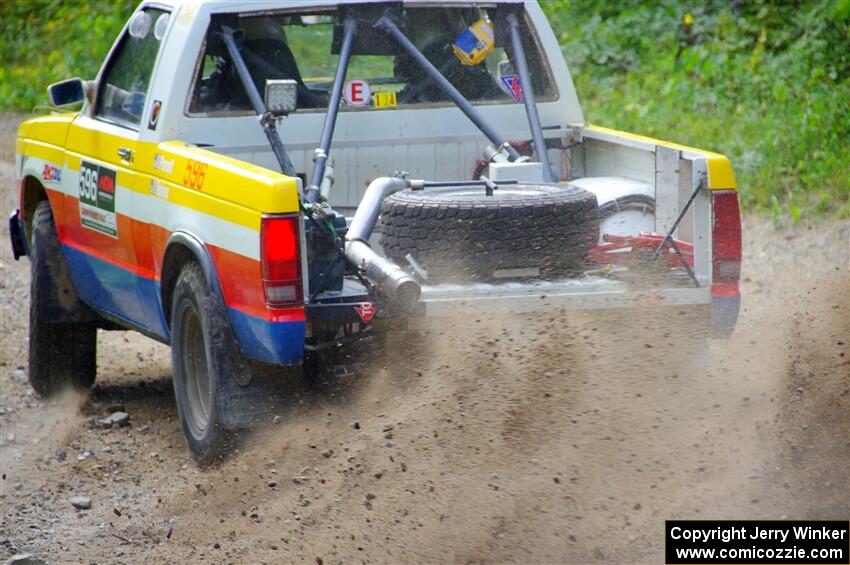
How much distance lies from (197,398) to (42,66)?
13923 millimetres

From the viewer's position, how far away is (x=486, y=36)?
7.24 m

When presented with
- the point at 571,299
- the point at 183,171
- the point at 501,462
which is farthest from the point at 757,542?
the point at 183,171

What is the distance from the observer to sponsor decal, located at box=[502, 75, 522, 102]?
7.22m

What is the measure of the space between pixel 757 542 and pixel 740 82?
332 inches

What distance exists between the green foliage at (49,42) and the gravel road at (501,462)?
12.6 metres

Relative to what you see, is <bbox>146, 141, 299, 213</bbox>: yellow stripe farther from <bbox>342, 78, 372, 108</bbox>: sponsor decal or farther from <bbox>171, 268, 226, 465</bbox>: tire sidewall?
<bbox>342, 78, 372, 108</bbox>: sponsor decal

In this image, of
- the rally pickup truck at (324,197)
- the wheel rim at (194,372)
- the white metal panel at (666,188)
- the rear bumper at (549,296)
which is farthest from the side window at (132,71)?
the white metal panel at (666,188)

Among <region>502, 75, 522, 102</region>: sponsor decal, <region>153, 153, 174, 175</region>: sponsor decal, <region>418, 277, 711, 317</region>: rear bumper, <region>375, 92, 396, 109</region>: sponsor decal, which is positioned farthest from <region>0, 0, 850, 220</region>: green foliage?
<region>153, 153, 174, 175</region>: sponsor decal

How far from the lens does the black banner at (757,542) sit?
171 inches

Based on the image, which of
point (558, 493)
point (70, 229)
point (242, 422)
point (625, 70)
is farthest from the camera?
point (625, 70)

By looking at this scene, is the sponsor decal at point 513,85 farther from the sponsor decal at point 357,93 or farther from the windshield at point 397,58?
the sponsor decal at point 357,93

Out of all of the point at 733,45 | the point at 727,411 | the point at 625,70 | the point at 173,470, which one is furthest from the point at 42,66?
the point at 727,411

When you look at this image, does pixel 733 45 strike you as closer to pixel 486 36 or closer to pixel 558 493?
pixel 486 36

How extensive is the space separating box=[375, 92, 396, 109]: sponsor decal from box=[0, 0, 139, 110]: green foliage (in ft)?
37.5
